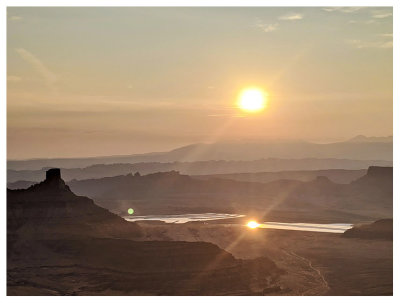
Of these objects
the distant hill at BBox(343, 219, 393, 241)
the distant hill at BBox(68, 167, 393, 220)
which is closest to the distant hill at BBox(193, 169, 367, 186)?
the distant hill at BBox(68, 167, 393, 220)

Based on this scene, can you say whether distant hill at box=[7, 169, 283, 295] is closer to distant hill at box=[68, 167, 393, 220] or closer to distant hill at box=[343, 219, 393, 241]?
distant hill at box=[343, 219, 393, 241]

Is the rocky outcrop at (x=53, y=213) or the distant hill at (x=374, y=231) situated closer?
the rocky outcrop at (x=53, y=213)

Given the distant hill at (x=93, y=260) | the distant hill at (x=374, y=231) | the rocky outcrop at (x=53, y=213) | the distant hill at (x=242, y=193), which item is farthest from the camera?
the distant hill at (x=242, y=193)

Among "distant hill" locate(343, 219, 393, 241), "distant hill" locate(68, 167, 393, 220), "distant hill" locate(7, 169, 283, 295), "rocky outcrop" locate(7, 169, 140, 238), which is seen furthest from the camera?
"distant hill" locate(68, 167, 393, 220)

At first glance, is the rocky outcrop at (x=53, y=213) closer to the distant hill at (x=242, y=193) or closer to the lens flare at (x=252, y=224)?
the lens flare at (x=252, y=224)

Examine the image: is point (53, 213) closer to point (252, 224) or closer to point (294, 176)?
point (252, 224)

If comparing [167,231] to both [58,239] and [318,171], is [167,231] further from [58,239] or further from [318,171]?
[318,171]

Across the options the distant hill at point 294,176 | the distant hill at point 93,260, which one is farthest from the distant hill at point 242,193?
the distant hill at point 93,260

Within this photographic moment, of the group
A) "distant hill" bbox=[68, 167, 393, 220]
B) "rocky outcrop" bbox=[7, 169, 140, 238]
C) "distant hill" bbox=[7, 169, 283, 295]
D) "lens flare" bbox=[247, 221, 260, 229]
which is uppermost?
"distant hill" bbox=[68, 167, 393, 220]

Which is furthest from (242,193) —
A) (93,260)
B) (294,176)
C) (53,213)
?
(93,260)
